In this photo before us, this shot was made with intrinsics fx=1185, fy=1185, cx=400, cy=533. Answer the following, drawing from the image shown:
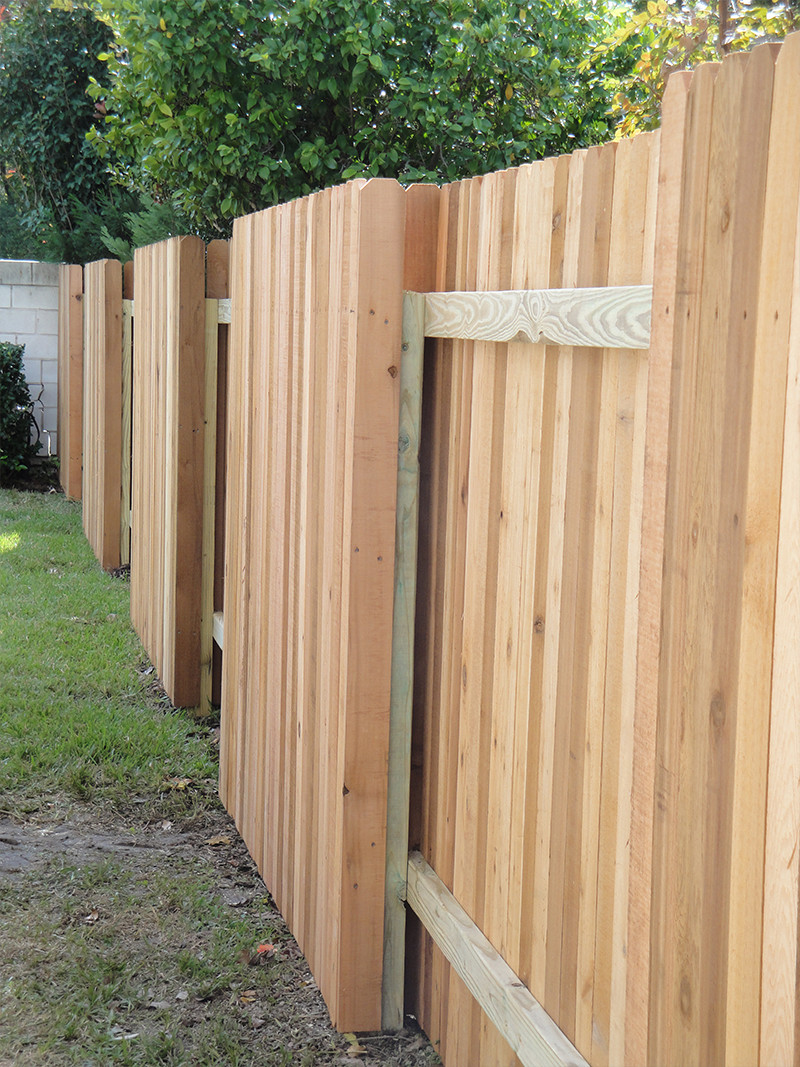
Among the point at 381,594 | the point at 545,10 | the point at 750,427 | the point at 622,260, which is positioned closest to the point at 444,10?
the point at 545,10

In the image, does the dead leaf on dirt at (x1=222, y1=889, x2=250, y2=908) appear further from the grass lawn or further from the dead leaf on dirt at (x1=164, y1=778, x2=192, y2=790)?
the dead leaf on dirt at (x1=164, y1=778, x2=192, y2=790)

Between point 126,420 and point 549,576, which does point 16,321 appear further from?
point 549,576

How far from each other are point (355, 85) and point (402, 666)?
5185 millimetres

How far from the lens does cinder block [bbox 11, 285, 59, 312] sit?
11.4m

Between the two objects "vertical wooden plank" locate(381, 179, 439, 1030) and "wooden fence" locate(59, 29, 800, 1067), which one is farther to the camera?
"vertical wooden plank" locate(381, 179, 439, 1030)

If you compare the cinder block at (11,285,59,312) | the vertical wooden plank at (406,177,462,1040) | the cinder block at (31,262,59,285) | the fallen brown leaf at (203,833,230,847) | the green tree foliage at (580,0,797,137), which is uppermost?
the green tree foliage at (580,0,797,137)

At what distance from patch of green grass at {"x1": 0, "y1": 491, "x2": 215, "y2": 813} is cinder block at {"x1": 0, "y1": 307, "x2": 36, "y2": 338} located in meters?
4.27

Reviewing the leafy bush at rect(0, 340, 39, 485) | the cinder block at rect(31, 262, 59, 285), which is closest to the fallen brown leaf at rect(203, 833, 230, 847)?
the leafy bush at rect(0, 340, 39, 485)

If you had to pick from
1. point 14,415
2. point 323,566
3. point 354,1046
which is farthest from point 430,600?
point 14,415

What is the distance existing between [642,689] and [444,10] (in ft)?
21.2

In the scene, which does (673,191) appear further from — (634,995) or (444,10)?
(444,10)

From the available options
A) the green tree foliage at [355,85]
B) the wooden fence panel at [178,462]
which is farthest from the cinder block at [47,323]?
the wooden fence panel at [178,462]

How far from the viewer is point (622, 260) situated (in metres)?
1.91

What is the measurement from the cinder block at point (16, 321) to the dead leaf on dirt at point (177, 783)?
26.4ft
